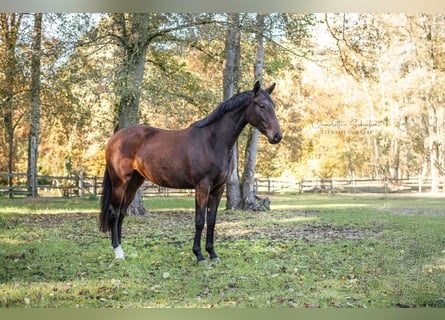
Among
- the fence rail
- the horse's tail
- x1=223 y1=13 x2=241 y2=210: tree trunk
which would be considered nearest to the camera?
the horse's tail

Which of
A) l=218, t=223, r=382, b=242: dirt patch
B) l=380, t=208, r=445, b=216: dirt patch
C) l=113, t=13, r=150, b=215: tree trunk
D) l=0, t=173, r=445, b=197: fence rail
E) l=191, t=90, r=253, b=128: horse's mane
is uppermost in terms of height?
l=113, t=13, r=150, b=215: tree trunk

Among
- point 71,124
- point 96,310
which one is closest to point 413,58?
point 71,124

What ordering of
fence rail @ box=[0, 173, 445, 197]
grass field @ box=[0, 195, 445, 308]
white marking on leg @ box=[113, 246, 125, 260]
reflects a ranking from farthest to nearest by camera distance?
fence rail @ box=[0, 173, 445, 197] → white marking on leg @ box=[113, 246, 125, 260] → grass field @ box=[0, 195, 445, 308]

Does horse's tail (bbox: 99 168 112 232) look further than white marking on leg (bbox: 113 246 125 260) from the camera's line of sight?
Yes

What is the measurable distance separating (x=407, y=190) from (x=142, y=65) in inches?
123

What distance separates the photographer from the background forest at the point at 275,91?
480 centimetres

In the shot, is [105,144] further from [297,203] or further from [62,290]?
[297,203]

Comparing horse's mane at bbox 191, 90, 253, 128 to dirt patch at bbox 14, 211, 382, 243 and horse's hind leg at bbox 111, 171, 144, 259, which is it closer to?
horse's hind leg at bbox 111, 171, 144, 259

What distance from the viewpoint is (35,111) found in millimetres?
4934

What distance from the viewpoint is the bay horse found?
4.28 metres

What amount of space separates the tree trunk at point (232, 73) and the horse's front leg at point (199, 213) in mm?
634

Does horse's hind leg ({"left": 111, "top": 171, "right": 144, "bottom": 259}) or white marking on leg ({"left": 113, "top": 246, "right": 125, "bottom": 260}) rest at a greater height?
horse's hind leg ({"left": 111, "top": 171, "right": 144, "bottom": 259})

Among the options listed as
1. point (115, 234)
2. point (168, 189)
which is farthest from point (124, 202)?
point (168, 189)

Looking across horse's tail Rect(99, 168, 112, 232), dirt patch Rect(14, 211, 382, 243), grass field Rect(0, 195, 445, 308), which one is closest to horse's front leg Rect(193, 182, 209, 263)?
grass field Rect(0, 195, 445, 308)
